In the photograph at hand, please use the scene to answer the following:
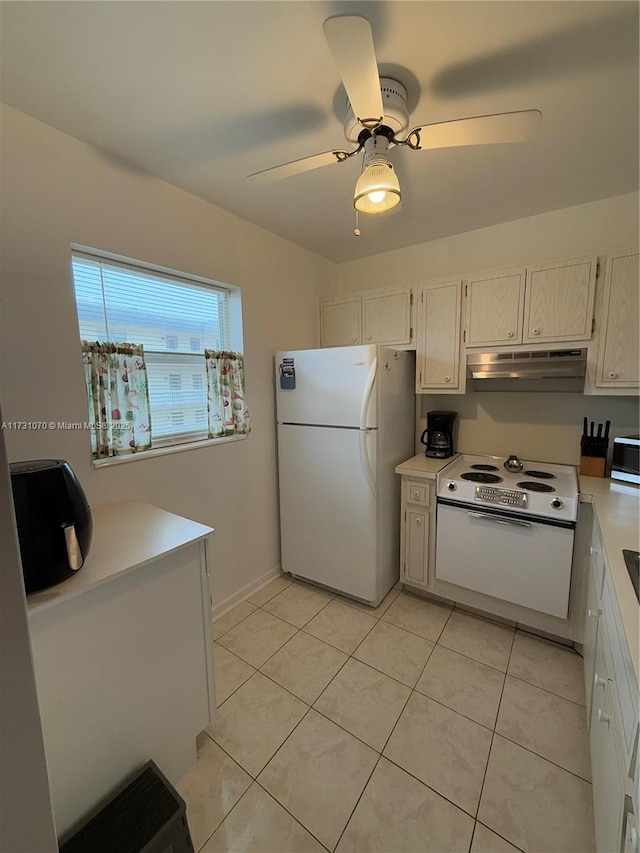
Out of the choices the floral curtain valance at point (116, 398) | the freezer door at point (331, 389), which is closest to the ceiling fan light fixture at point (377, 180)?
the freezer door at point (331, 389)

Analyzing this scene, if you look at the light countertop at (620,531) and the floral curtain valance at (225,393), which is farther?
the floral curtain valance at (225,393)

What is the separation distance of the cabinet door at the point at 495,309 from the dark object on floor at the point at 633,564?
1.37 m

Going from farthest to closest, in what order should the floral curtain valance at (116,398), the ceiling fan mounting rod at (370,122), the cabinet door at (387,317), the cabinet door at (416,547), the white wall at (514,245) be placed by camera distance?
the cabinet door at (387,317), the cabinet door at (416,547), the white wall at (514,245), the floral curtain valance at (116,398), the ceiling fan mounting rod at (370,122)

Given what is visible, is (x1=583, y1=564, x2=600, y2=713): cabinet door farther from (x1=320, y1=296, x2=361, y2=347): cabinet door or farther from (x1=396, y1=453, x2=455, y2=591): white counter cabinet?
(x1=320, y1=296, x2=361, y2=347): cabinet door

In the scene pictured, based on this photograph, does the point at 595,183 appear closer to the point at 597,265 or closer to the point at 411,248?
the point at 597,265

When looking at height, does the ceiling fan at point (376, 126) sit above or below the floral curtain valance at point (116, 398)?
above

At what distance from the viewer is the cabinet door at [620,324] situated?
1836mm

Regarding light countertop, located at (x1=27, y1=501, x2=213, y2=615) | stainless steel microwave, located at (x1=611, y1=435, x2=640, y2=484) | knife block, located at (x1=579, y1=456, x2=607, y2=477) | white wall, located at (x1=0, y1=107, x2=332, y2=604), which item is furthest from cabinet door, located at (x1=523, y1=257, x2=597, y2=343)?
light countertop, located at (x1=27, y1=501, x2=213, y2=615)

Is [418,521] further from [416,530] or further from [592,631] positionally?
[592,631]

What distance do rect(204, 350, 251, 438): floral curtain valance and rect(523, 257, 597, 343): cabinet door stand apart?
71.0 inches

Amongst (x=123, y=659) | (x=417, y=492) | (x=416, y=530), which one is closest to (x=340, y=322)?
(x=417, y=492)

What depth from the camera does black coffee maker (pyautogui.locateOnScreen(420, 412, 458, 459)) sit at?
2.54 m

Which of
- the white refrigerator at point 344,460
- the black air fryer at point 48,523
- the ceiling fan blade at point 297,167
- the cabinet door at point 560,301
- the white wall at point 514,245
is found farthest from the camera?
the white refrigerator at point 344,460

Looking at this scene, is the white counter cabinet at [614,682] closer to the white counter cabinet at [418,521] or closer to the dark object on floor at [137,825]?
the white counter cabinet at [418,521]
